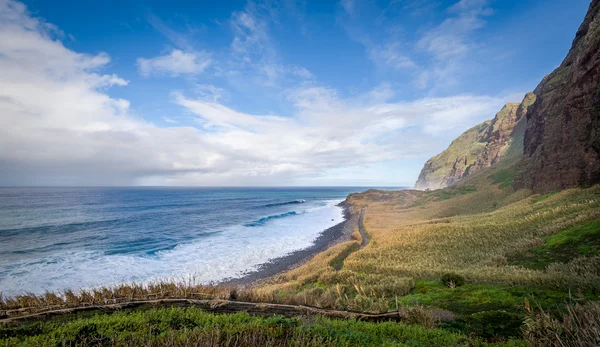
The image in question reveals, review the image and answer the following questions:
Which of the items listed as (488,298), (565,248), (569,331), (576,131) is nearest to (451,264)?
(565,248)

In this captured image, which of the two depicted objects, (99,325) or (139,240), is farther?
(139,240)

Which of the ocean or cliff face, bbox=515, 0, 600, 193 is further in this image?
cliff face, bbox=515, 0, 600, 193

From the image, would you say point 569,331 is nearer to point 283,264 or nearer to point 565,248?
point 565,248

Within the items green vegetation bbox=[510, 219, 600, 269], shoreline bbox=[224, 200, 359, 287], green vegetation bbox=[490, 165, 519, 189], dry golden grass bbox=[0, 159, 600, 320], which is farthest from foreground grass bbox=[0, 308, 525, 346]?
green vegetation bbox=[490, 165, 519, 189]

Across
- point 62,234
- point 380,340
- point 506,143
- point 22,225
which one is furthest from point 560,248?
point 506,143

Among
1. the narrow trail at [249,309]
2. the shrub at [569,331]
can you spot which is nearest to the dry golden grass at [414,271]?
the narrow trail at [249,309]

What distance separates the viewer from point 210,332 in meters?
5.64

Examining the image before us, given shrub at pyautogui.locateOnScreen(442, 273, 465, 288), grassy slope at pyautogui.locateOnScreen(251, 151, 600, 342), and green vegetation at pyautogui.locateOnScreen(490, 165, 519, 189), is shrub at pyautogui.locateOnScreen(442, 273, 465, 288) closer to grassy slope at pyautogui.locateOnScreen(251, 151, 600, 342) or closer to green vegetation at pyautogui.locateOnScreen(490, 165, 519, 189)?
grassy slope at pyautogui.locateOnScreen(251, 151, 600, 342)

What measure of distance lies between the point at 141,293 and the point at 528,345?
36.6 feet

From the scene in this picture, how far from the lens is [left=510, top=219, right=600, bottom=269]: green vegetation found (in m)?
13.5

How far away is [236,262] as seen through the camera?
103ft

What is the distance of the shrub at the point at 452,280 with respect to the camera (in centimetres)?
1284

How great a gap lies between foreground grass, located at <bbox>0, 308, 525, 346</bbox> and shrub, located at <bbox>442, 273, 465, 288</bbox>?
276 inches

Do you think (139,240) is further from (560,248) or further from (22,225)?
(560,248)
